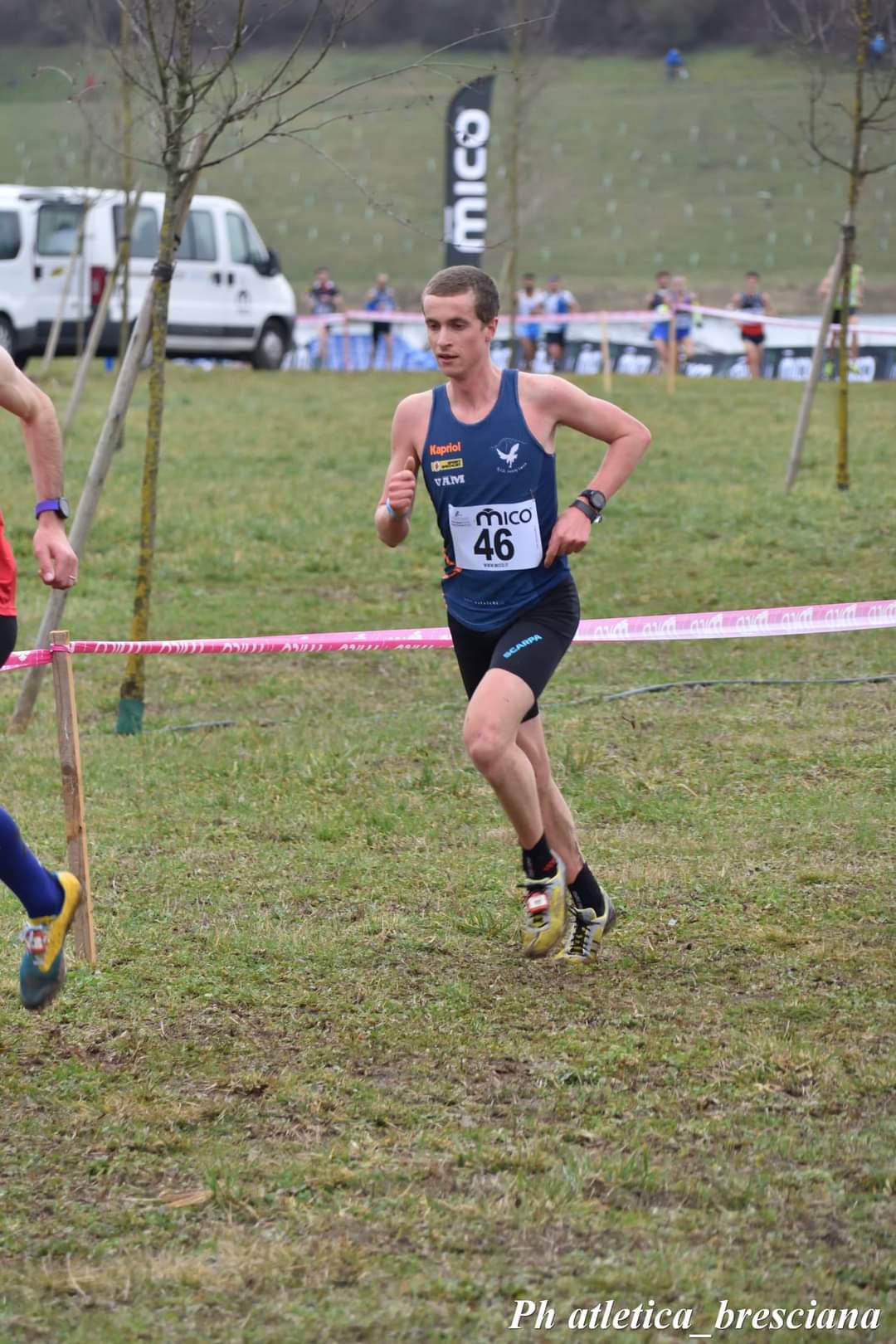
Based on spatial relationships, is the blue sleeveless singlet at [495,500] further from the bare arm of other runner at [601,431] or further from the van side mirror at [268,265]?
the van side mirror at [268,265]

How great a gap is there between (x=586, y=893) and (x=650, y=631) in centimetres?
250

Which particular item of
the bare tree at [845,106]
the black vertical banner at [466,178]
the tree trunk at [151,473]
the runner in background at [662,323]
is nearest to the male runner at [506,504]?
the tree trunk at [151,473]

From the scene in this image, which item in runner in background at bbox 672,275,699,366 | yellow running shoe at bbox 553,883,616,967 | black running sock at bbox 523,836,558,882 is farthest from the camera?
runner in background at bbox 672,275,699,366

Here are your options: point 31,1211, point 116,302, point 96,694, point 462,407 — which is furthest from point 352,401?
point 31,1211

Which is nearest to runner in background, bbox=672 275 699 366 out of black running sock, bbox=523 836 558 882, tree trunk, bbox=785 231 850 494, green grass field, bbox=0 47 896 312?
tree trunk, bbox=785 231 850 494

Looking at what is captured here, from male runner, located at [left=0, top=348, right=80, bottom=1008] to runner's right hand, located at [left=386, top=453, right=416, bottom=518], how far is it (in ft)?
3.16

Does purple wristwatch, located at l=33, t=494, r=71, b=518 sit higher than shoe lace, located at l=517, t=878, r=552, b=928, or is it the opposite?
purple wristwatch, located at l=33, t=494, r=71, b=518

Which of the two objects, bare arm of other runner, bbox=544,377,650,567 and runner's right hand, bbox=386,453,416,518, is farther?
bare arm of other runner, bbox=544,377,650,567

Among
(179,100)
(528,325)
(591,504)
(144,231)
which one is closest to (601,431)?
(591,504)

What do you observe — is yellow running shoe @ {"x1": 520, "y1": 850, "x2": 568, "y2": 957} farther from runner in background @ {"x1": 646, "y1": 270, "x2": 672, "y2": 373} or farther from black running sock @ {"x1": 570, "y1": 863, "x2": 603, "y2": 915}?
runner in background @ {"x1": 646, "y1": 270, "x2": 672, "y2": 373}

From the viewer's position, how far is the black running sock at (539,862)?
16.8 ft

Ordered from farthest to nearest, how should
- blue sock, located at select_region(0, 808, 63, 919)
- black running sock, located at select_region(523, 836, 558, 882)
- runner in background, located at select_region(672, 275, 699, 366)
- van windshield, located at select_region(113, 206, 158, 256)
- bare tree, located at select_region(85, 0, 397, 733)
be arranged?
runner in background, located at select_region(672, 275, 699, 366) < van windshield, located at select_region(113, 206, 158, 256) < bare tree, located at select_region(85, 0, 397, 733) < black running sock, located at select_region(523, 836, 558, 882) < blue sock, located at select_region(0, 808, 63, 919)

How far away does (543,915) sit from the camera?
5.08 meters

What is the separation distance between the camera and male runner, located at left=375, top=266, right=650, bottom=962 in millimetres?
5027
